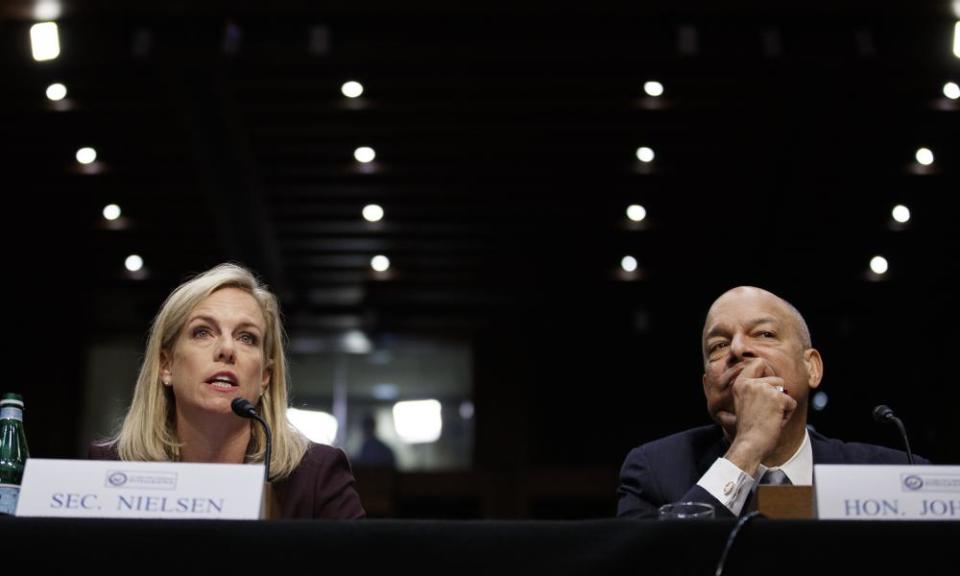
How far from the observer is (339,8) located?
6.26 m

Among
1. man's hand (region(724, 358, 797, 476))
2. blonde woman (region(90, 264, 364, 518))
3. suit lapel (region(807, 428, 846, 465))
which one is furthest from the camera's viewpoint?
suit lapel (region(807, 428, 846, 465))

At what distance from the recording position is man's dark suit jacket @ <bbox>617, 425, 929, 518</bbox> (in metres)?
2.52

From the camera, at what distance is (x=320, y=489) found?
2.44 metres

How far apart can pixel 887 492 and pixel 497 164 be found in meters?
5.93

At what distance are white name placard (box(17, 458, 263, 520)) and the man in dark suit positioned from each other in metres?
0.95

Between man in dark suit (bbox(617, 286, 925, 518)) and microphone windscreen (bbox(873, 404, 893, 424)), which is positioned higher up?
man in dark suit (bbox(617, 286, 925, 518))

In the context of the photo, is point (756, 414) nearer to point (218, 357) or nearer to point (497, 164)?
point (218, 357)

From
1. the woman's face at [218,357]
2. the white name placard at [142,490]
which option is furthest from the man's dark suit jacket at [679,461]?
the white name placard at [142,490]

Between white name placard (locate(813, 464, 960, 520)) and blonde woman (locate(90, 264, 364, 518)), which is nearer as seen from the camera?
white name placard (locate(813, 464, 960, 520))

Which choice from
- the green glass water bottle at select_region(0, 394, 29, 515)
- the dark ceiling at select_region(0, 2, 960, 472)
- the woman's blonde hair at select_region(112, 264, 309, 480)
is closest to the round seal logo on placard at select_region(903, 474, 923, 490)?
the woman's blonde hair at select_region(112, 264, 309, 480)

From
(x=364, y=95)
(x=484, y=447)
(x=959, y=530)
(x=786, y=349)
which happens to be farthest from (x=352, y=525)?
(x=484, y=447)

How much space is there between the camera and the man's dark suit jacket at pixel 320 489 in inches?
94.6

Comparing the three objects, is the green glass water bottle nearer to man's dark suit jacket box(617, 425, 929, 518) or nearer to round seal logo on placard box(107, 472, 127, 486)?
round seal logo on placard box(107, 472, 127, 486)

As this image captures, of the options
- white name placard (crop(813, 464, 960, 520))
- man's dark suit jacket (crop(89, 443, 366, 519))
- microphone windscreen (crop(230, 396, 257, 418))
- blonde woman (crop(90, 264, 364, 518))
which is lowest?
white name placard (crop(813, 464, 960, 520))
